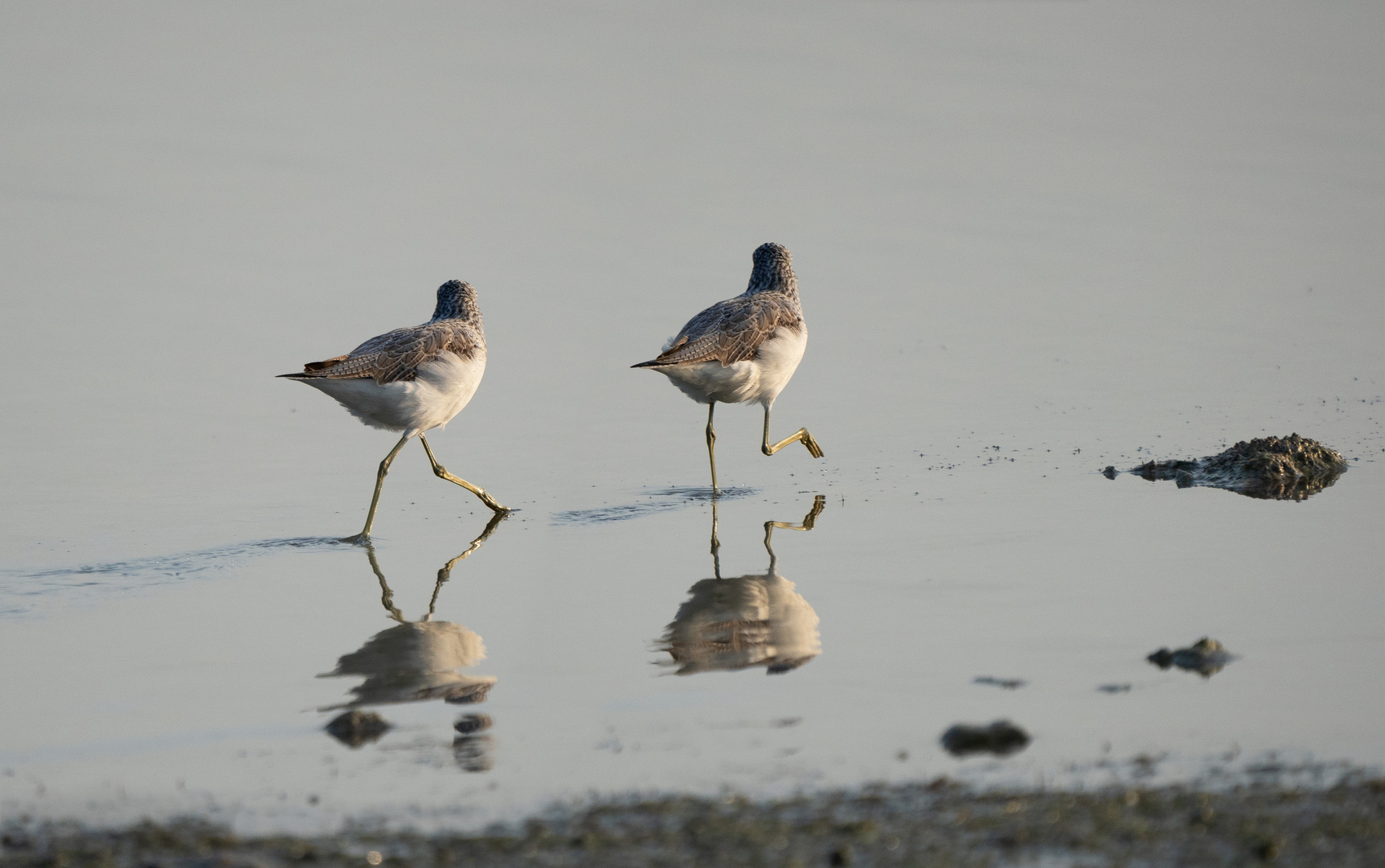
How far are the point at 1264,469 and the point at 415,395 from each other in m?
5.69

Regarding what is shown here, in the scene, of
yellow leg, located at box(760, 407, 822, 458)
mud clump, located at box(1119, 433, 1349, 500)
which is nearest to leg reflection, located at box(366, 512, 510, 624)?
yellow leg, located at box(760, 407, 822, 458)

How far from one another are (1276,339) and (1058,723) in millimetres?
9161

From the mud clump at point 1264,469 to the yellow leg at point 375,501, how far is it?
4.93 metres

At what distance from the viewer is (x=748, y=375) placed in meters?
11.3

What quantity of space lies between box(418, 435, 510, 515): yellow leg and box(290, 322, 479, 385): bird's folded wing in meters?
0.72

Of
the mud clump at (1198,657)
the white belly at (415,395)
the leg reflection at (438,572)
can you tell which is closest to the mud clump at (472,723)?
the leg reflection at (438,572)

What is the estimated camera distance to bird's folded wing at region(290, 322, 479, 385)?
10023 mm

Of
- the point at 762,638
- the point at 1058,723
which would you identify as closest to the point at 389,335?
the point at 762,638

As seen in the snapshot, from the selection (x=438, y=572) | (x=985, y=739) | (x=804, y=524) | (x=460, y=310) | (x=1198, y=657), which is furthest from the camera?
(x=460, y=310)

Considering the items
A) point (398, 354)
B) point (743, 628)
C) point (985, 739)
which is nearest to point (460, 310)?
point (398, 354)

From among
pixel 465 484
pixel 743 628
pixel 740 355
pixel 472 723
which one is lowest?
pixel 472 723

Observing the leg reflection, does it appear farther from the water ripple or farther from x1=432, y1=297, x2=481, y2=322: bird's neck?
x1=432, y1=297, x2=481, y2=322: bird's neck

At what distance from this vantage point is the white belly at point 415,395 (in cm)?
1016

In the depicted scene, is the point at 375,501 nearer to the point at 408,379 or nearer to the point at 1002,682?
the point at 408,379
